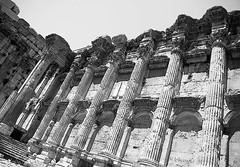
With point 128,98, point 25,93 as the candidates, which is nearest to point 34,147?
point 25,93

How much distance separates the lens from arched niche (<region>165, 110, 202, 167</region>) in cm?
908

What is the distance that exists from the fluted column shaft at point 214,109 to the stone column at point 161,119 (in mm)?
1979

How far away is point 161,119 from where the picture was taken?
990cm

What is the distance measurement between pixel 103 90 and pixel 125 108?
305cm

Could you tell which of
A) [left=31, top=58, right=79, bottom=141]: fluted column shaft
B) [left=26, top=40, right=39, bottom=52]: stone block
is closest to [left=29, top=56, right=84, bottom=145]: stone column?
[left=31, top=58, right=79, bottom=141]: fluted column shaft

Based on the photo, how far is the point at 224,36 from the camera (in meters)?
10.9

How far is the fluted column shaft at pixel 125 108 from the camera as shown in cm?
1098

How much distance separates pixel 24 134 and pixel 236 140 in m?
15.4

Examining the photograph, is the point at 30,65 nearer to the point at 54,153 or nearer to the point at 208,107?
the point at 54,153

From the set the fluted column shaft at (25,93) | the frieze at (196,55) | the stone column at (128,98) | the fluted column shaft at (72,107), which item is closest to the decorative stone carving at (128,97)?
the stone column at (128,98)

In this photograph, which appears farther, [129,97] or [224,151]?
[129,97]

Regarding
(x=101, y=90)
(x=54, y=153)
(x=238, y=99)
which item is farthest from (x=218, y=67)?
(x=54, y=153)

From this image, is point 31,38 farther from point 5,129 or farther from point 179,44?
point 179,44

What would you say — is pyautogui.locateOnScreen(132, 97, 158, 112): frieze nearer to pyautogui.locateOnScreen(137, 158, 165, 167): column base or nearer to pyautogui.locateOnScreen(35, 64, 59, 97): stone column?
pyautogui.locateOnScreen(137, 158, 165, 167): column base
